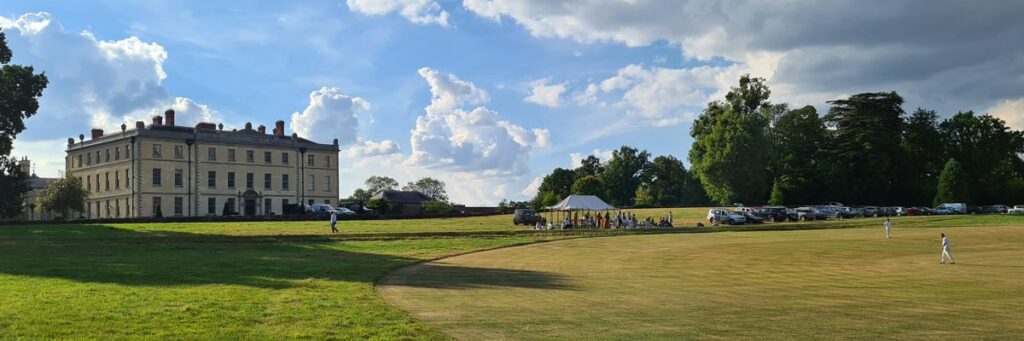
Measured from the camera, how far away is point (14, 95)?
5478 centimetres

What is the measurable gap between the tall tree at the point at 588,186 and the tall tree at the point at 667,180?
9.22m

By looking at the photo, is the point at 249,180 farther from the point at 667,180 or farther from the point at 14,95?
the point at 667,180

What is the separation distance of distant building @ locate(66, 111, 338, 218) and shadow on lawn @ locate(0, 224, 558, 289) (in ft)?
140

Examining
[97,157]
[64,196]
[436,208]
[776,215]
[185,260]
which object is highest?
[97,157]

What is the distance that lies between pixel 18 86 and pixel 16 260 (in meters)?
33.9

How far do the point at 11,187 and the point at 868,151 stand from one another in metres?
90.6

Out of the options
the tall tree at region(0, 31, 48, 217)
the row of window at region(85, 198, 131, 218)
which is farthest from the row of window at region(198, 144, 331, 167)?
the tall tree at region(0, 31, 48, 217)

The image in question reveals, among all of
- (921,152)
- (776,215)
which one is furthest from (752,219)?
(921,152)

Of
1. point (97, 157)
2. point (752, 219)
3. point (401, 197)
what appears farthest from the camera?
point (401, 197)

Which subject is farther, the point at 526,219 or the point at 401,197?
the point at 401,197

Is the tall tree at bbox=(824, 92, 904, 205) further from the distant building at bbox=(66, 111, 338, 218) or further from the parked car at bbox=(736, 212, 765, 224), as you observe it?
the distant building at bbox=(66, 111, 338, 218)

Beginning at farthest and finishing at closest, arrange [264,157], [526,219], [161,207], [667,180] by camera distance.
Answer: [667,180] < [264,157] < [161,207] < [526,219]

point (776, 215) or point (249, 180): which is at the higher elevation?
point (249, 180)

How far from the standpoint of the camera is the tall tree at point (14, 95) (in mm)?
54719
